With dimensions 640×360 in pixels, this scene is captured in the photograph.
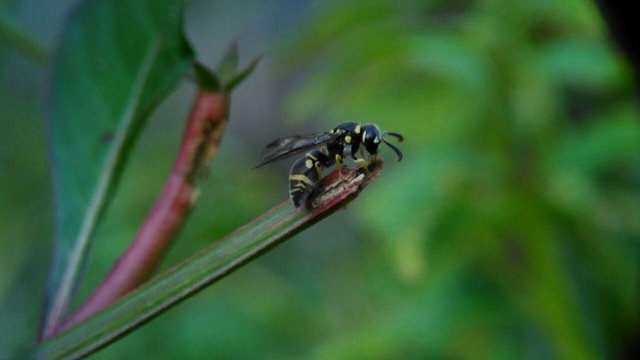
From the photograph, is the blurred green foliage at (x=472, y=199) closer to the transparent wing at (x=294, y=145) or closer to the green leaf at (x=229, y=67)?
the transparent wing at (x=294, y=145)

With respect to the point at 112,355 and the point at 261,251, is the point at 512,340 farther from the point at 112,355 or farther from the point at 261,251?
the point at 261,251

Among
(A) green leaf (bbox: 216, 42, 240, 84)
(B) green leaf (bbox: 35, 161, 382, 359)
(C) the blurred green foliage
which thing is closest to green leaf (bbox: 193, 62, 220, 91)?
(A) green leaf (bbox: 216, 42, 240, 84)

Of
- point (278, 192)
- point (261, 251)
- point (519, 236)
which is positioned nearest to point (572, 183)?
point (519, 236)

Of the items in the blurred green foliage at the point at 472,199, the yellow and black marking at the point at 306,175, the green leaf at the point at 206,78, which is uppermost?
the green leaf at the point at 206,78

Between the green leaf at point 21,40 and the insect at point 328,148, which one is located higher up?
the green leaf at point 21,40

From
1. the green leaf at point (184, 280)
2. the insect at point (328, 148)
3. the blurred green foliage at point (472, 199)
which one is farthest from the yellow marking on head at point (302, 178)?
the blurred green foliage at point (472, 199)

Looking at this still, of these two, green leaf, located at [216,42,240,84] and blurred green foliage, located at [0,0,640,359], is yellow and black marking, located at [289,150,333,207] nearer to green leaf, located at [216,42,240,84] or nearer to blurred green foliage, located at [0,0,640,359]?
green leaf, located at [216,42,240,84]

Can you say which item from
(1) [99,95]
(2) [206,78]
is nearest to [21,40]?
(1) [99,95]
